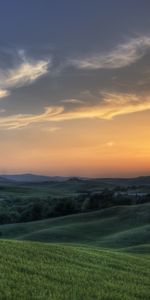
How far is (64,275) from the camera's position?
587 inches

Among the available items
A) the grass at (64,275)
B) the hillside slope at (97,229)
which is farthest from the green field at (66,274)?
the hillside slope at (97,229)

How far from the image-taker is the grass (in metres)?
12.7

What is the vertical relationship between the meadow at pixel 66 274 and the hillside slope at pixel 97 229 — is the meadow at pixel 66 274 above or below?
above

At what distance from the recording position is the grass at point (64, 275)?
1272 centimetres

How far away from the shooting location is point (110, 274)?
16891 millimetres

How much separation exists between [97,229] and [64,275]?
6304 cm

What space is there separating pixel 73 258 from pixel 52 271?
332cm

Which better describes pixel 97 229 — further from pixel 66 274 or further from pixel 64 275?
pixel 64 275

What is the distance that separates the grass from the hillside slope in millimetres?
38548

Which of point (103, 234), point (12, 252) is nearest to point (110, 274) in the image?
point (12, 252)

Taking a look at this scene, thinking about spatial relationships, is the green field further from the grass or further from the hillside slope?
the hillside slope

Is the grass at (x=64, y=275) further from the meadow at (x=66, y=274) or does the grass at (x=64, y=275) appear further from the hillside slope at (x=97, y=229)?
the hillside slope at (x=97, y=229)

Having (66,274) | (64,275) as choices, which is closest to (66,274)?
(66,274)

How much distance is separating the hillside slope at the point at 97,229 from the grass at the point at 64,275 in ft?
126
